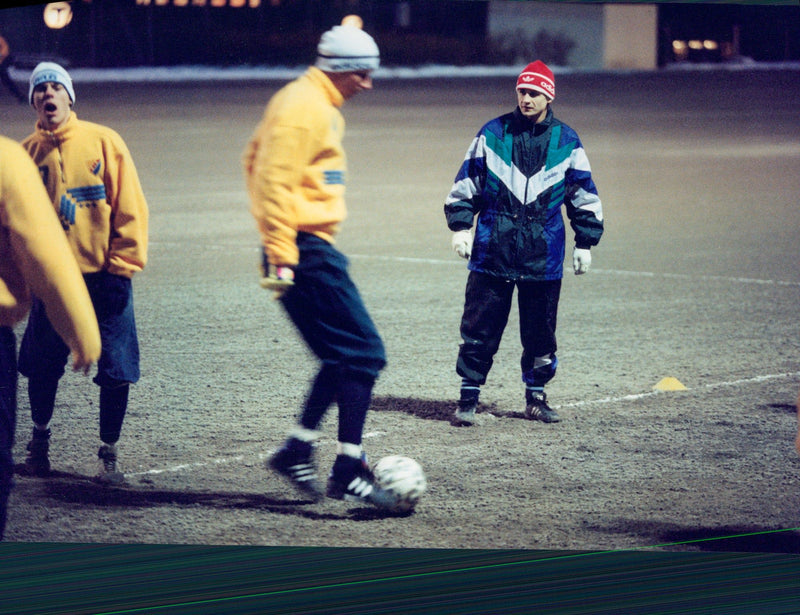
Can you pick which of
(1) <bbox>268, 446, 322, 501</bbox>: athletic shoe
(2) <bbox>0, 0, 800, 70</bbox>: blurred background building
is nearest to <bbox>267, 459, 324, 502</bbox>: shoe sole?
(1) <bbox>268, 446, 322, 501</bbox>: athletic shoe

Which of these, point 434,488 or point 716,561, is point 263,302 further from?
point 716,561

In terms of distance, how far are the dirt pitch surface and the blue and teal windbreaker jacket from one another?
767 mm

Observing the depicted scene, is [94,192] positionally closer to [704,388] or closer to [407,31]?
[407,31]

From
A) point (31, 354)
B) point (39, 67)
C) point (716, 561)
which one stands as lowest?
point (716, 561)

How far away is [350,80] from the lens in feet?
15.6

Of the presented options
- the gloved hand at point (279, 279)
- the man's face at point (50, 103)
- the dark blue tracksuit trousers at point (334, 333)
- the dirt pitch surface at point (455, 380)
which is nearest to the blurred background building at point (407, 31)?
the dirt pitch surface at point (455, 380)

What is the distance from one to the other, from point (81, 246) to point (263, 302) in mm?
3880

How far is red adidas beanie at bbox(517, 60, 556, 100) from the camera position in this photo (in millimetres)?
5652

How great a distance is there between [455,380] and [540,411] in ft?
2.76

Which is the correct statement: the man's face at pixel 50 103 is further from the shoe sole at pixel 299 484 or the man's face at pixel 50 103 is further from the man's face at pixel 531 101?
the man's face at pixel 531 101

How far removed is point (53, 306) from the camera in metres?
4.19

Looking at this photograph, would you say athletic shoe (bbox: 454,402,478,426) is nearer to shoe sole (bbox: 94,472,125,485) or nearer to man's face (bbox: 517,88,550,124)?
man's face (bbox: 517,88,550,124)

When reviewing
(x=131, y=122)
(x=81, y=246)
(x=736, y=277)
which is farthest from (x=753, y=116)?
(x=81, y=246)

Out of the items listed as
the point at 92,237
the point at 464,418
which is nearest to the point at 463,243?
the point at 464,418
